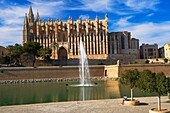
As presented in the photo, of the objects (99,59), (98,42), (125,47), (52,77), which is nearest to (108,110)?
(52,77)

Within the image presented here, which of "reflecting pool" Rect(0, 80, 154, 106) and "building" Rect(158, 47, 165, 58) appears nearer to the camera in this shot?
"reflecting pool" Rect(0, 80, 154, 106)

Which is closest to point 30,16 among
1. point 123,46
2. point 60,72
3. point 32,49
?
point 32,49

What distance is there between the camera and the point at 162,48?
69.8 metres

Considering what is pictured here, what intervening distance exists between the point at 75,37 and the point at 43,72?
22.6m

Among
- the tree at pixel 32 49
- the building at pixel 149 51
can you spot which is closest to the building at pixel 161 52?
the building at pixel 149 51

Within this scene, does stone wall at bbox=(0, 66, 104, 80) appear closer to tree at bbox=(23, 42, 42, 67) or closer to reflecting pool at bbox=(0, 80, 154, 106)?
tree at bbox=(23, 42, 42, 67)

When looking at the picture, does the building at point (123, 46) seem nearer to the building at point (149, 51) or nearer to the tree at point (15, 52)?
the building at point (149, 51)

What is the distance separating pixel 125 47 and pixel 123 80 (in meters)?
51.3

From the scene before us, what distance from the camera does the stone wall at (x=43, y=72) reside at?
39013mm

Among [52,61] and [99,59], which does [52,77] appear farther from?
[99,59]

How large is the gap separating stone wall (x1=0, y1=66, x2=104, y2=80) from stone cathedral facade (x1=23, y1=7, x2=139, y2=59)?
50.8 feet

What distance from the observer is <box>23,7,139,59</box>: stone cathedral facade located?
61.0 meters

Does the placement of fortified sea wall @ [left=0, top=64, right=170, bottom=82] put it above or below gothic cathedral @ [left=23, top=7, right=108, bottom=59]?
below

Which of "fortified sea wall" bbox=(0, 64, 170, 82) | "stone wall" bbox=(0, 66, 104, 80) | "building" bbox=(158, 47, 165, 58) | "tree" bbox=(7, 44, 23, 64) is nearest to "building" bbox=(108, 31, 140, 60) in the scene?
"building" bbox=(158, 47, 165, 58)
